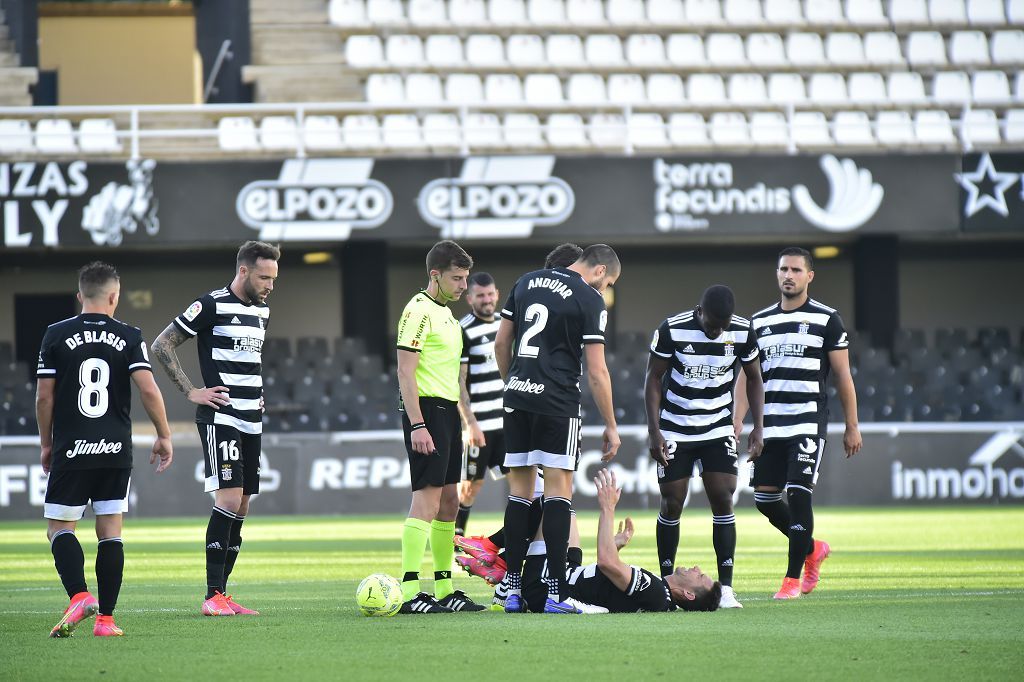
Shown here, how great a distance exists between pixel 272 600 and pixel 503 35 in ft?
64.9

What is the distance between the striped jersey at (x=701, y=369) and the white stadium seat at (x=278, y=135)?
563 inches

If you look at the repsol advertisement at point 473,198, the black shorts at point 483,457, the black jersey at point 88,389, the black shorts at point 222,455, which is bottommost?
the black shorts at point 483,457

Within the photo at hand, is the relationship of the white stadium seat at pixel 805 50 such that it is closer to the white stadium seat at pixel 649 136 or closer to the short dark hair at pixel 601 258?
the white stadium seat at pixel 649 136

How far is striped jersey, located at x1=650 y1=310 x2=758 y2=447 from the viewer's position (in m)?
8.60

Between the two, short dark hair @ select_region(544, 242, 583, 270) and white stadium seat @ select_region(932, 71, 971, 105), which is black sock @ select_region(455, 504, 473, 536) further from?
white stadium seat @ select_region(932, 71, 971, 105)

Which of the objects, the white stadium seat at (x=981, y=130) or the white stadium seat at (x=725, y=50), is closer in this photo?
the white stadium seat at (x=981, y=130)

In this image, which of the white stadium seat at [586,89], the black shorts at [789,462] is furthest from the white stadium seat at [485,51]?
the black shorts at [789,462]

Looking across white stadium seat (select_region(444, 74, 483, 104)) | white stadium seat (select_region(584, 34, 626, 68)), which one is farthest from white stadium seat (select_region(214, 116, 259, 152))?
white stadium seat (select_region(584, 34, 626, 68))

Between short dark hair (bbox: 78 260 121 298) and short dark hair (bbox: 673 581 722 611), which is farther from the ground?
short dark hair (bbox: 78 260 121 298)

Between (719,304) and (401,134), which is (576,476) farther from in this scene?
(719,304)

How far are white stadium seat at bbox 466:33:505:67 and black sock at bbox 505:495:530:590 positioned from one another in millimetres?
19067

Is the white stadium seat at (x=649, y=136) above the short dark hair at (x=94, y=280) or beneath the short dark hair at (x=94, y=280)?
above

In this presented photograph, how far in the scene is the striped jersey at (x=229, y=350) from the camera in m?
8.07

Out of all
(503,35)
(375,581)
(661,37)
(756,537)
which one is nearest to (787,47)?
(661,37)
